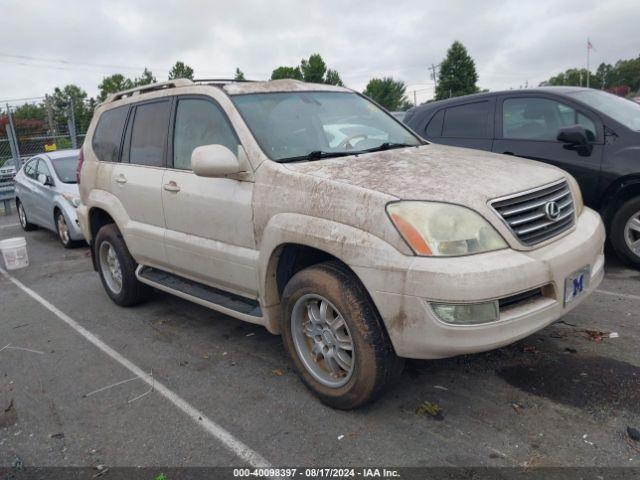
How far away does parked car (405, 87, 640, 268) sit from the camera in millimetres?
5340

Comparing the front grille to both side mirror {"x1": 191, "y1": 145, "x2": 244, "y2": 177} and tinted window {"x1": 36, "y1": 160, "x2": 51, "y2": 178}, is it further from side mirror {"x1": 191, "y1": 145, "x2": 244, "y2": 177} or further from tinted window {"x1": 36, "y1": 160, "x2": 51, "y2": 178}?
tinted window {"x1": 36, "y1": 160, "x2": 51, "y2": 178}

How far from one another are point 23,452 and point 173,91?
2847 mm

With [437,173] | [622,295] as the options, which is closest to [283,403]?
[437,173]

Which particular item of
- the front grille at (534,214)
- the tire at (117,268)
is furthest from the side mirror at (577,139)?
the tire at (117,268)

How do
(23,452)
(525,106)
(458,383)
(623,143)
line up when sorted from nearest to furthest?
(23,452) → (458,383) → (623,143) → (525,106)

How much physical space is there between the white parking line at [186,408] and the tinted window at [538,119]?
Answer: 4607 millimetres

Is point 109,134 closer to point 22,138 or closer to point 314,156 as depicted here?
point 314,156

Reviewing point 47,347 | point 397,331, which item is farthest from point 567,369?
point 47,347

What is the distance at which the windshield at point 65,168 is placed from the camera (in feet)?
28.9

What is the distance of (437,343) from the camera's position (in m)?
2.67

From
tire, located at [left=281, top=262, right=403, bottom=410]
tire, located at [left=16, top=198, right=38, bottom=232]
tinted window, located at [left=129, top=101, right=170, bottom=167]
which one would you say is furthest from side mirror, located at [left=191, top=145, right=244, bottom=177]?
tire, located at [left=16, top=198, right=38, bottom=232]

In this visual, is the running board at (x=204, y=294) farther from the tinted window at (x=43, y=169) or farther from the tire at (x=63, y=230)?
the tinted window at (x=43, y=169)

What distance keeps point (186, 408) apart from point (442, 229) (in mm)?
1953

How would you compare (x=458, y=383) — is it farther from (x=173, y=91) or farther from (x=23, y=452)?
(x=173, y=91)
